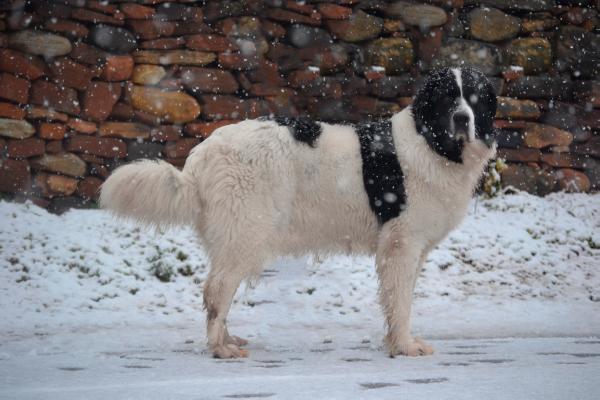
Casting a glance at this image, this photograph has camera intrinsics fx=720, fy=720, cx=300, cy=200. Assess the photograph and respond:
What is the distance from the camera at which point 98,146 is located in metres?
7.62

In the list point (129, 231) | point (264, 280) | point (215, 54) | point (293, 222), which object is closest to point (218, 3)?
point (215, 54)

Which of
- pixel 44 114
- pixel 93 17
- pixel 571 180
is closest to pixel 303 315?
pixel 44 114

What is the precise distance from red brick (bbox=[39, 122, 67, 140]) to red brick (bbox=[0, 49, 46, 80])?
0.52 meters

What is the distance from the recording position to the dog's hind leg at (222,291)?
4.12m

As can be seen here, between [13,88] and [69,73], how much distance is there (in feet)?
1.90

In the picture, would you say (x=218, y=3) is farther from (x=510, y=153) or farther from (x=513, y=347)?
(x=513, y=347)

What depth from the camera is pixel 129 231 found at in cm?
701

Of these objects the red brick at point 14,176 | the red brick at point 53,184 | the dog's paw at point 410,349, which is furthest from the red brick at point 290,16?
the dog's paw at point 410,349

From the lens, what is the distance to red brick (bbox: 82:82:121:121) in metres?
7.58

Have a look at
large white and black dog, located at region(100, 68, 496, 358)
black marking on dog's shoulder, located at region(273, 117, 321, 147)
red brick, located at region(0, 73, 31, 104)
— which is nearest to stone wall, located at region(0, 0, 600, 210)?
red brick, located at region(0, 73, 31, 104)

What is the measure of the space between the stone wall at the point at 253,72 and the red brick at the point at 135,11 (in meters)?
0.01

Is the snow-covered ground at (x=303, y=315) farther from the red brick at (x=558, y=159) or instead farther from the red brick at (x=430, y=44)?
the red brick at (x=430, y=44)

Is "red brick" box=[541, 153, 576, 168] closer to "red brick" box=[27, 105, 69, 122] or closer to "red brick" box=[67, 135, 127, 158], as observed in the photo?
"red brick" box=[67, 135, 127, 158]

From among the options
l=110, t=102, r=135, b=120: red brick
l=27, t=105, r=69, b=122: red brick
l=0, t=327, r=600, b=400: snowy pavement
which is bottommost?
l=0, t=327, r=600, b=400: snowy pavement
